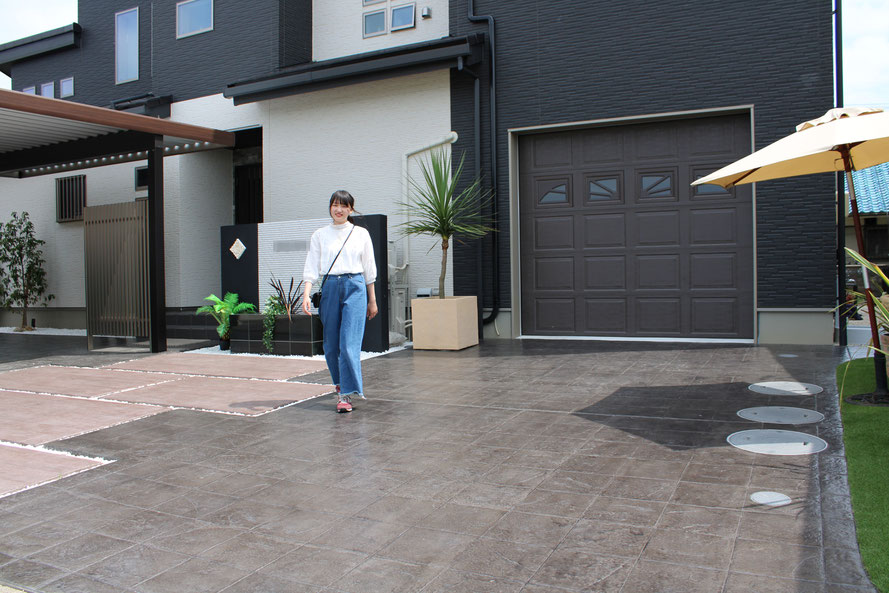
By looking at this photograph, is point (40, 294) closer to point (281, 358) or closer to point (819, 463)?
point (281, 358)

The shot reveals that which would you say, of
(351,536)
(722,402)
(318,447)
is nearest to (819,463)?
(722,402)

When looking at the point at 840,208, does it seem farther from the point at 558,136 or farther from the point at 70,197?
the point at 70,197

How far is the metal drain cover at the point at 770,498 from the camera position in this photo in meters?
3.04

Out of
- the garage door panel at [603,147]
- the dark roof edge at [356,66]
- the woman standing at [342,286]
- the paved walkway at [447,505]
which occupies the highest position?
the dark roof edge at [356,66]

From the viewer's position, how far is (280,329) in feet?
28.8

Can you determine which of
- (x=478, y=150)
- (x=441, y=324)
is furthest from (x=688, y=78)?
(x=441, y=324)

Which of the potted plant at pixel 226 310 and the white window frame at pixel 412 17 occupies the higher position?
the white window frame at pixel 412 17

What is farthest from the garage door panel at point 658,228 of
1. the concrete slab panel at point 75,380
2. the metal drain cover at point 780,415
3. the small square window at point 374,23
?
the concrete slab panel at point 75,380

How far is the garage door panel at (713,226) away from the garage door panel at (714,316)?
0.76m

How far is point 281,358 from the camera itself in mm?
8453

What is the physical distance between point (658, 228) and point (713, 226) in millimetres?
677

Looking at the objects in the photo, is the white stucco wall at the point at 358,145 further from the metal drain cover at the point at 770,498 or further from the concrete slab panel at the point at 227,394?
the metal drain cover at the point at 770,498

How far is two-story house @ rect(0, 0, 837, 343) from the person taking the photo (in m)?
8.33

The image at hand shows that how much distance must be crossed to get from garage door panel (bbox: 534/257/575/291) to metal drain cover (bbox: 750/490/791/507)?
6548 mm
